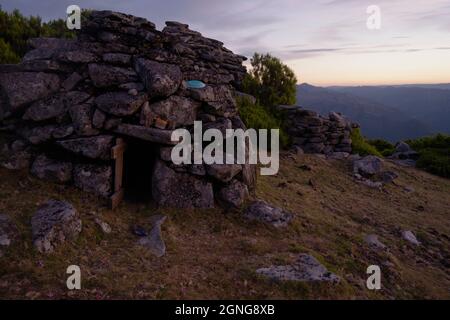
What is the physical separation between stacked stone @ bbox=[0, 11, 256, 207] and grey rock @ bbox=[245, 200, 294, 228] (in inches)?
17.4

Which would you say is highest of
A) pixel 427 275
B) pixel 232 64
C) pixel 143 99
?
pixel 232 64

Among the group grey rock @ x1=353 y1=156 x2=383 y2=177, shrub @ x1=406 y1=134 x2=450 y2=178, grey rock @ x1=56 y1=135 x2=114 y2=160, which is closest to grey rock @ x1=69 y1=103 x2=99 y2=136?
grey rock @ x1=56 y1=135 x2=114 y2=160

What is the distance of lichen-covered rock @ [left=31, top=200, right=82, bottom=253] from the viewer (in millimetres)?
6820

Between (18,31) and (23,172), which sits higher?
(18,31)

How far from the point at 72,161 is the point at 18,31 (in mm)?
10593

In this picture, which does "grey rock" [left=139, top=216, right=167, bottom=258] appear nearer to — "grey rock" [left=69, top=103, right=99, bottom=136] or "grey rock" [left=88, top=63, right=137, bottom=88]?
"grey rock" [left=69, top=103, right=99, bottom=136]

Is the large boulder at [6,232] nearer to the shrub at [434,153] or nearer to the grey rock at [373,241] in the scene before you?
the grey rock at [373,241]

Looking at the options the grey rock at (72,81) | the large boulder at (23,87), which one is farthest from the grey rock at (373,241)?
the large boulder at (23,87)

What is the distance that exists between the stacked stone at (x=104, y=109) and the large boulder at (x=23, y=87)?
24 millimetres

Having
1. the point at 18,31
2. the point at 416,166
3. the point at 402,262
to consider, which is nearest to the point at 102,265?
the point at 402,262

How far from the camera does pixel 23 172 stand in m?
8.95

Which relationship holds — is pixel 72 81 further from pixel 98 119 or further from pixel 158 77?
pixel 158 77

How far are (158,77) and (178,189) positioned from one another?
2.93m

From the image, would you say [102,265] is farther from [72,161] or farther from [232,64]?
[232,64]
